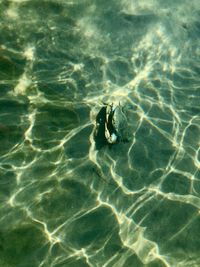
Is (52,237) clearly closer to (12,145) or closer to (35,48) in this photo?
(12,145)

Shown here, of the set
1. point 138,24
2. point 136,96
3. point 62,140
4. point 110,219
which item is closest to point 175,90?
point 136,96

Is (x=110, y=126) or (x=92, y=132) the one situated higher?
(x=110, y=126)

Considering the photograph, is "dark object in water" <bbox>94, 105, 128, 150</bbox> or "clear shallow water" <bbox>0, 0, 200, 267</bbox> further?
"dark object in water" <bbox>94, 105, 128, 150</bbox>

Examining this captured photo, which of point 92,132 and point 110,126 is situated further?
point 92,132

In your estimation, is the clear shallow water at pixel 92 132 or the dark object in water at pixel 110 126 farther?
the dark object in water at pixel 110 126
